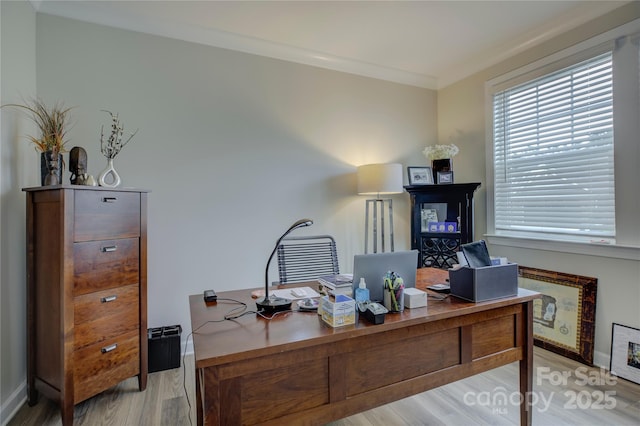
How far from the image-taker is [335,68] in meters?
3.18

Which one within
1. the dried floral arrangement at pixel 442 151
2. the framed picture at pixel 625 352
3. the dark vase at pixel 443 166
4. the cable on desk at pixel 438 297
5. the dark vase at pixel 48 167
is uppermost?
the dried floral arrangement at pixel 442 151

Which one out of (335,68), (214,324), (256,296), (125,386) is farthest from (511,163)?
(125,386)

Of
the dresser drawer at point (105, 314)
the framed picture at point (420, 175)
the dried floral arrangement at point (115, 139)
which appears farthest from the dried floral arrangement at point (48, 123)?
the framed picture at point (420, 175)

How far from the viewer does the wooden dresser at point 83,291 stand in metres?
1.71

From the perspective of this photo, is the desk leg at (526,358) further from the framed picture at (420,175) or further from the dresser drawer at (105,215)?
the dresser drawer at (105,215)

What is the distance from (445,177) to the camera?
3.21 m

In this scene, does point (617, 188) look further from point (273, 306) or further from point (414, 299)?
point (273, 306)

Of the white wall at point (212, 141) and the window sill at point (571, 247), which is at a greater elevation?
the white wall at point (212, 141)

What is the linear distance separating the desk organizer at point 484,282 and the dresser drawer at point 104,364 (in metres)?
1.99

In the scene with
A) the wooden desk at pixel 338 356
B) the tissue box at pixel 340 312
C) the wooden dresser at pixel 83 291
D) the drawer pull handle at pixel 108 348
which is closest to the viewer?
the wooden desk at pixel 338 356

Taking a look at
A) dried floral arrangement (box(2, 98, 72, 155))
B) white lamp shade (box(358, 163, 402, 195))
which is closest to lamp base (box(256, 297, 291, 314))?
dried floral arrangement (box(2, 98, 72, 155))

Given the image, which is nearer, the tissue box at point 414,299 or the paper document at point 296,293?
the tissue box at point 414,299

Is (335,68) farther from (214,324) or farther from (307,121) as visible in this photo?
(214,324)

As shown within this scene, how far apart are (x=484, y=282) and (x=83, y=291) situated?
2.13m
